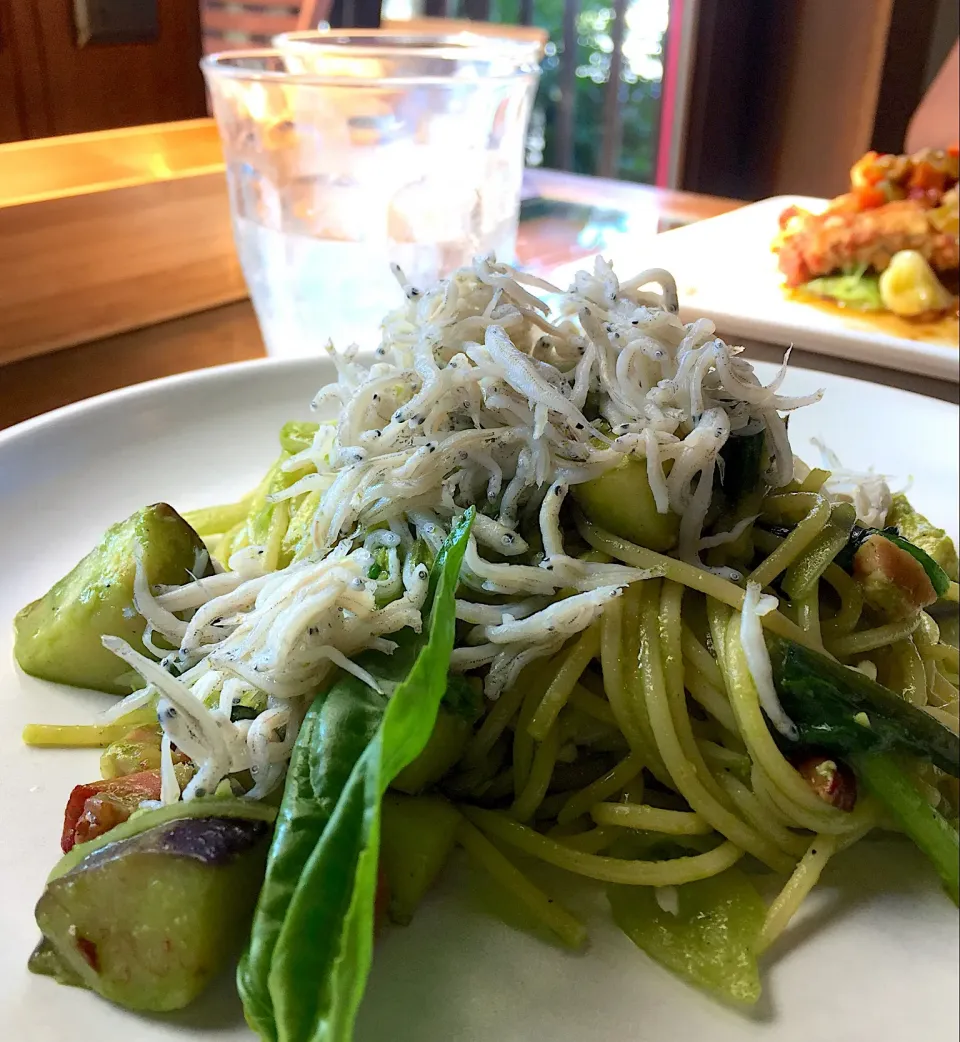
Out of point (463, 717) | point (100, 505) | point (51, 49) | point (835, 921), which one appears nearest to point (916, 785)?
point (835, 921)

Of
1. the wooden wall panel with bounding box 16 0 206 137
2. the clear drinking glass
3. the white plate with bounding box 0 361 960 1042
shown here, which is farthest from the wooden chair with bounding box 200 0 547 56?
the white plate with bounding box 0 361 960 1042

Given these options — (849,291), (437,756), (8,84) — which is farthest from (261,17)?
(437,756)

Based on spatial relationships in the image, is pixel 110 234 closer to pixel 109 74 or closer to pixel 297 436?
pixel 109 74

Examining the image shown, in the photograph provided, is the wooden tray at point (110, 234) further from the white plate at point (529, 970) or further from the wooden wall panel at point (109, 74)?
the white plate at point (529, 970)

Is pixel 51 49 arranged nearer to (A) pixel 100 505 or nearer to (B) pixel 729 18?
(A) pixel 100 505

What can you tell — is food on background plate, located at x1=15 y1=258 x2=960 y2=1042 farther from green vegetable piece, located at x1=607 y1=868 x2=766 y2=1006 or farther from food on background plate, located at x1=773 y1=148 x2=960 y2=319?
food on background plate, located at x1=773 y1=148 x2=960 y2=319

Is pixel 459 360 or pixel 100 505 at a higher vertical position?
pixel 459 360

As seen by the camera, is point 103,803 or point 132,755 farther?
point 132,755
